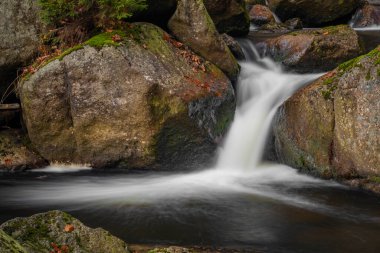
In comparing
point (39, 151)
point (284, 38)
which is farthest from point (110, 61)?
point (284, 38)

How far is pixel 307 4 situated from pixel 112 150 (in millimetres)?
13676

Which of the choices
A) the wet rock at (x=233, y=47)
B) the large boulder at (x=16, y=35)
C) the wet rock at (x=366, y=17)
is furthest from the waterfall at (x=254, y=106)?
the wet rock at (x=366, y=17)

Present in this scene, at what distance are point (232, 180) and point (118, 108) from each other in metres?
2.73

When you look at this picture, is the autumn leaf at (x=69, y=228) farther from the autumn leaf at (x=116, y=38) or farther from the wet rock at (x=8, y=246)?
the autumn leaf at (x=116, y=38)

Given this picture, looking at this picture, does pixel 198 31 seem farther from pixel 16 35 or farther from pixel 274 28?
pixel 274 28

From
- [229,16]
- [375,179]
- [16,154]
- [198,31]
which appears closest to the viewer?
[375,179]

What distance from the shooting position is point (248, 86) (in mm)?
→ 10812

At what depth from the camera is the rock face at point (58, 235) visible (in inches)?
153

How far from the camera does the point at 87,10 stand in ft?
30.3

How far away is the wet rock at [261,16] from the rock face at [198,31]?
9.99 meters

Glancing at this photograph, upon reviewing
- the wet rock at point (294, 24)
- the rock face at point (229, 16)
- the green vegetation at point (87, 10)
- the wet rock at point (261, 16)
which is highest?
the wet rock at point (261, 16)

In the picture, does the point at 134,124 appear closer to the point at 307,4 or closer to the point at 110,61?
the point at 110,61

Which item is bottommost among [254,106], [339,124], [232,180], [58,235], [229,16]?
[232,180]

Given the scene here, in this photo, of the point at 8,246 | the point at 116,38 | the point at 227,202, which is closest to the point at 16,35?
the point at 116,38
